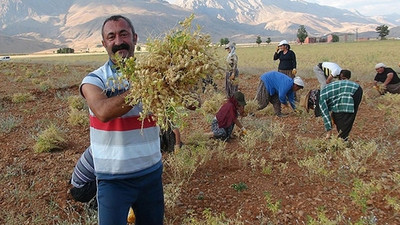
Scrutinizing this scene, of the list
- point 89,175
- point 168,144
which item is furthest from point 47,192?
point 168,144

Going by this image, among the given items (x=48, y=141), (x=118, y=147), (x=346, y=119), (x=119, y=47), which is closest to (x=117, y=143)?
(x=118, y=147)

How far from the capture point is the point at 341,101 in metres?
5.58

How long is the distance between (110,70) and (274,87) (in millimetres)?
6256

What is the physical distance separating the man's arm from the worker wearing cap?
429 cm

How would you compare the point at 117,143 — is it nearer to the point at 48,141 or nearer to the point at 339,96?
the point at 48,141

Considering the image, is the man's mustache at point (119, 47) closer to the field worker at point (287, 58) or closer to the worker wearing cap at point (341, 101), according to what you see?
the worker wearing cap at point (341, 101)

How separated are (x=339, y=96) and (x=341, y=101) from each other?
0.27 feet

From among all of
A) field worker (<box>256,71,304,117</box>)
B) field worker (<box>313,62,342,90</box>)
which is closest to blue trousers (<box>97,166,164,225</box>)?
field worker (<box>313,62,342,90</box>)

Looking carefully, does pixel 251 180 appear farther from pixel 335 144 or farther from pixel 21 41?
pixel 21 41

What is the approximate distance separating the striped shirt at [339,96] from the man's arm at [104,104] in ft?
14.1

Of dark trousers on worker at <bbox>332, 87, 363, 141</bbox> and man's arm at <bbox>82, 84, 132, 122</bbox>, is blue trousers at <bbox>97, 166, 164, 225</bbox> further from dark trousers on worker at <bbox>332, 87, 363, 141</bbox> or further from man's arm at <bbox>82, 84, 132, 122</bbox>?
dark trousers on worker at <bbox>332, 87, 363, 141</bbox>

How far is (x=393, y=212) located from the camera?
147 inches

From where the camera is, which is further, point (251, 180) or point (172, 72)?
point (251, 180)

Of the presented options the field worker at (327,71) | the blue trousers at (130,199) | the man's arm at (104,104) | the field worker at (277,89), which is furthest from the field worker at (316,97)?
the man's arm at (104,104)
